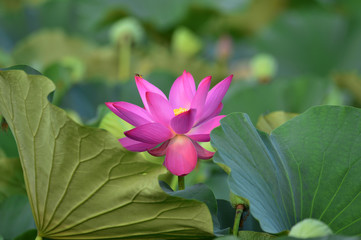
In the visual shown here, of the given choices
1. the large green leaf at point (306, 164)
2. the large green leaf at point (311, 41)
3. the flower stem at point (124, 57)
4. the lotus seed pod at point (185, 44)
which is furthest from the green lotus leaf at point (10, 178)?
the large green leaf at point (311, 41)

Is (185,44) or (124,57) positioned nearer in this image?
(124,57)

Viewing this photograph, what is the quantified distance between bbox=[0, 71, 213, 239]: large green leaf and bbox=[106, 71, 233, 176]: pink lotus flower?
0.03 metres

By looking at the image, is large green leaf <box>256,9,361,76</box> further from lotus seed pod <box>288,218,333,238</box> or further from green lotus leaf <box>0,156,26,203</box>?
lotus seed pod <box>288,218,333,238</box>

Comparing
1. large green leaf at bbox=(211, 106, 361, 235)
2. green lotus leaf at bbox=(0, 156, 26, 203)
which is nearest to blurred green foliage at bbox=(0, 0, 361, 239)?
green lotus leaf at bbox=(0, 156, 26, 203)

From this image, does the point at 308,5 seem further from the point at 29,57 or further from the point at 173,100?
the point at 173,100

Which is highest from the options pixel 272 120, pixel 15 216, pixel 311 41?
pixel 272 120

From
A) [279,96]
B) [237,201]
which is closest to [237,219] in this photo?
[237,201]

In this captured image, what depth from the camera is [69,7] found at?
7.25 ft

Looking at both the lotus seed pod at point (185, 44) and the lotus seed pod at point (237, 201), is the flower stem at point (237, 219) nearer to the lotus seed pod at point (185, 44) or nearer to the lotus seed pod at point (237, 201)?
the lotus seed pod at point (237, 201)

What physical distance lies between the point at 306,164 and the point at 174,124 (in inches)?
5.8

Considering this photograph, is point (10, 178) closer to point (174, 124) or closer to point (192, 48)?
point (174, 124)

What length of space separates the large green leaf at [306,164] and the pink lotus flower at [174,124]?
0.02m

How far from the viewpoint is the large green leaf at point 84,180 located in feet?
1.65

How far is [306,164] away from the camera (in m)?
0.56
